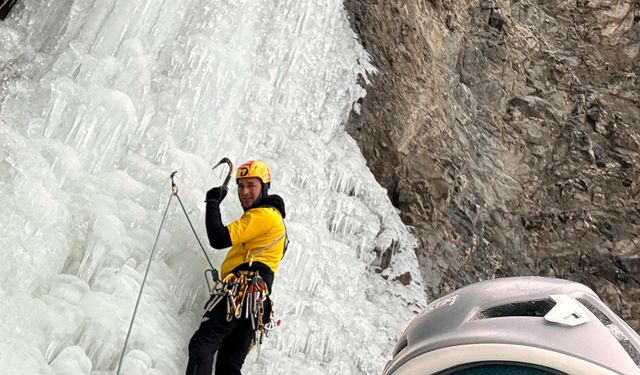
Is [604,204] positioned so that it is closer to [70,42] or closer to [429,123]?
[429,123]

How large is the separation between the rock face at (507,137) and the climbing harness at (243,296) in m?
3.81

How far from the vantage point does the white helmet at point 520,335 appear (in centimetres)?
143

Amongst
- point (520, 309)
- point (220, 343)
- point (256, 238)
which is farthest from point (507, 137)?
point (520, 309)

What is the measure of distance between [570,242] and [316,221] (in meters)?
5.16

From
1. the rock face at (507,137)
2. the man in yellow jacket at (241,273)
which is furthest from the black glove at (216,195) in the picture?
the rock face at (507,137)

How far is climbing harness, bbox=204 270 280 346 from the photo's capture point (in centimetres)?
357

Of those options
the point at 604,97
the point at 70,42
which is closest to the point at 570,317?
the point at 70,42

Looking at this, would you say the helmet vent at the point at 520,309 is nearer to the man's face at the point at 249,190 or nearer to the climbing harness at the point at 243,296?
the climbing harness at the point at 243,296

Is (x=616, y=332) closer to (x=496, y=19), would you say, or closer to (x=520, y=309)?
(x=520, y=309)

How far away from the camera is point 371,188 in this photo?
6.83 metres

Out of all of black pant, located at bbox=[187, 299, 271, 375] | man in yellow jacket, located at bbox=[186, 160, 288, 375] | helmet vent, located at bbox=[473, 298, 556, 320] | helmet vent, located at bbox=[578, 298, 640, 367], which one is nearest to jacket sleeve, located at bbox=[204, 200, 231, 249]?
man in yellow jacket, located at bbox=[186, 160, 288, 375]

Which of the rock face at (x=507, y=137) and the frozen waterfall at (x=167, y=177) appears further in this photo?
the rock face at (x=507, y=137)

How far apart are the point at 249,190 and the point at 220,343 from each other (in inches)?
37.4

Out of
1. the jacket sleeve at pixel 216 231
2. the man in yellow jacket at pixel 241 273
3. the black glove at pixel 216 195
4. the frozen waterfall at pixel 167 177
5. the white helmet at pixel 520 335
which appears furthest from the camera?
the black glove at pixel 216 195
